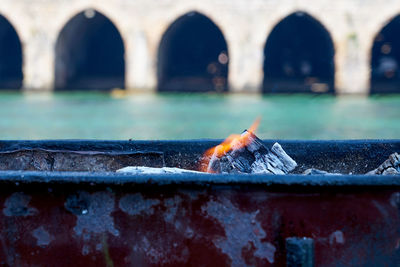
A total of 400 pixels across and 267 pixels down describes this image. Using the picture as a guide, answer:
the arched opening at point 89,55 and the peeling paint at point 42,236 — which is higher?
the arched opening at point 89,55

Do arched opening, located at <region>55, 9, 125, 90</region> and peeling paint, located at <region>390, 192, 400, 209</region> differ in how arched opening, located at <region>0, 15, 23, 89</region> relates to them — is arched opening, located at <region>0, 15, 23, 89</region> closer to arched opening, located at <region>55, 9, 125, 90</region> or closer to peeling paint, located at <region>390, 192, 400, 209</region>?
arched opening, located at <region>55, 9, 125, 90</region>

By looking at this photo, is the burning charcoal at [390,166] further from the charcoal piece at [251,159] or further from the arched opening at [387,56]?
the arched opening at [387,56]

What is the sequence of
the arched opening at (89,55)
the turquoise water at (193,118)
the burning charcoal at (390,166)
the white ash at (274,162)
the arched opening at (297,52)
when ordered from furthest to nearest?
the arched opening at (297,52), the arched opening at (89,55), the turquoise water at (193,118), the white ash at (274,162), the burning charcoal at (390,166)

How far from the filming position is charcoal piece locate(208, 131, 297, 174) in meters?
2.96

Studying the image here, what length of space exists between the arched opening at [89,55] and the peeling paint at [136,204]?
53.3ft

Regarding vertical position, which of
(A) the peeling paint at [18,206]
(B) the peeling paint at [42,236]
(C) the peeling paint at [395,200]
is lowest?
(B) the peeling paint at [42,236]

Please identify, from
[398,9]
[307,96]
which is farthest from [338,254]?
[398,9]

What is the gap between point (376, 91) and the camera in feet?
57.1

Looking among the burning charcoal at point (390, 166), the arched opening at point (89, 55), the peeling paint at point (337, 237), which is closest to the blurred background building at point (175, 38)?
the arched opening at point (89, 55)

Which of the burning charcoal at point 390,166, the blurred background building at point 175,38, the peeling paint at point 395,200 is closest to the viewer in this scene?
the peeling paint at point 395,200

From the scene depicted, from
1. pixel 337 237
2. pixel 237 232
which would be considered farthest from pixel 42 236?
pixel 337 237

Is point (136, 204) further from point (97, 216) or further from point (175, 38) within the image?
point (175, 38)

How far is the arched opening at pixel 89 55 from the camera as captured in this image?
17891 millimetres

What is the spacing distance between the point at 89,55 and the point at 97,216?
1914 cm
